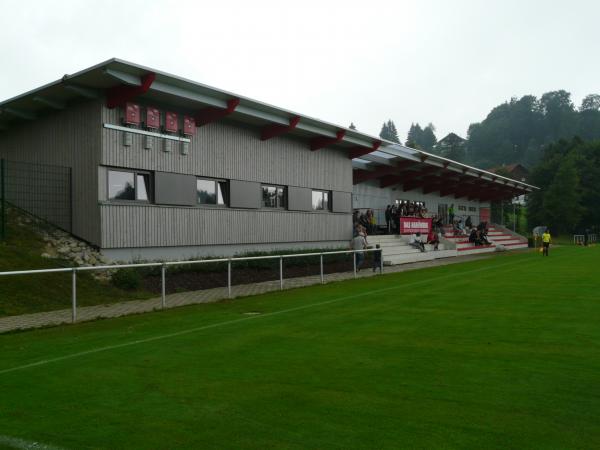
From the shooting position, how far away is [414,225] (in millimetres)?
32688

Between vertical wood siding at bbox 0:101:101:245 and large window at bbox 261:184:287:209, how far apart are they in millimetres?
7768

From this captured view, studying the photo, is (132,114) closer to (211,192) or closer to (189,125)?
(189,125)

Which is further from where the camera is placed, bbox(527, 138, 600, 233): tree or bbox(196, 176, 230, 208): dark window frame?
bbox(527, 138, 600, 233): tree

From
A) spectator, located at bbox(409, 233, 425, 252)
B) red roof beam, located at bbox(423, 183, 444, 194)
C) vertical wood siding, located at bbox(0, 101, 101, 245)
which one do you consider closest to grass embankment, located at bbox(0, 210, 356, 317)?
vertical wood siding, located at bbox(0, 101, 101, 245)

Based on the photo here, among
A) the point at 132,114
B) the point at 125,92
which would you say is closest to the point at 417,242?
the point at 132,114

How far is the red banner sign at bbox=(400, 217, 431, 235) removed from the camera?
3189cm

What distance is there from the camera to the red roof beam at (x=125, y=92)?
1598 cm

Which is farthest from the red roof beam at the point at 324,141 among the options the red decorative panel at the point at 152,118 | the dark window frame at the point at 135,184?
the dark window frame at the point at 135,184

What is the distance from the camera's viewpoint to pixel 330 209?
86.6ft

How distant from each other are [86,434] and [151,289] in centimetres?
1113

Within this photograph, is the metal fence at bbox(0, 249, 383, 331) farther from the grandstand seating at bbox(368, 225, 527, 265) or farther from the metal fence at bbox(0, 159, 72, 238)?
the grandstand seating at bbox(368, 225, 527, 265)

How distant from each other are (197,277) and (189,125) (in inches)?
231

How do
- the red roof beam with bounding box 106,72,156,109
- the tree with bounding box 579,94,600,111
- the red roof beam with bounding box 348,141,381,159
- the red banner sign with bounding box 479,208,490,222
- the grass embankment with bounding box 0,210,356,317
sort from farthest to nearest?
1. the tree with bounding box 579,94,600,111
2. the red banner sign with bounding box 479,208,490,222
3. the red roof beam with bounding box 348,141,381,159
4. the red roof beam with bounding box 106,72,156,109
5. the grass embankment with bounding box 0,210,356,317

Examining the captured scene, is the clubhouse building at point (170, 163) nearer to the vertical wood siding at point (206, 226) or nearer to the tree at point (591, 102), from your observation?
the vertical wood siding at point (206, 226)
